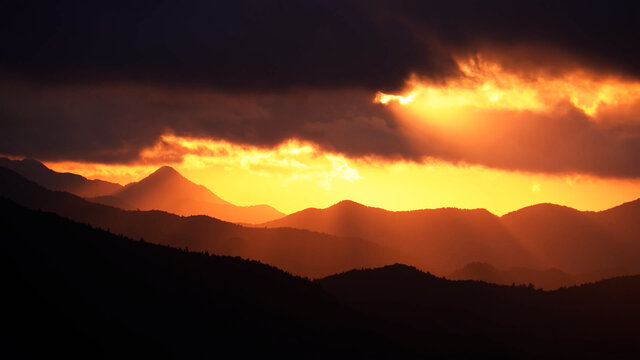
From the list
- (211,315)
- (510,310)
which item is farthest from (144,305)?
(510,310)

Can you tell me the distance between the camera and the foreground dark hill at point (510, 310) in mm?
105562

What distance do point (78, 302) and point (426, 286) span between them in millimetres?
77463

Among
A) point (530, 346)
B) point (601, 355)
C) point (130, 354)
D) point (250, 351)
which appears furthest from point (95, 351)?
point (601, 355)

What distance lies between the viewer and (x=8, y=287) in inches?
2223

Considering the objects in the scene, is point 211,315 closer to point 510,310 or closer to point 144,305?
point 144,305

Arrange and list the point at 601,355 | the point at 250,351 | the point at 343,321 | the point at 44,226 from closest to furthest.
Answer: the point at 250,351 → the point at 44,226 → the point at 343,321 → the point at 601,355

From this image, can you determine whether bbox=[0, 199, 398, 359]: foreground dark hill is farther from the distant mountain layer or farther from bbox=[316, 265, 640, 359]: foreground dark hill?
bbox=[316, 265, 640, 359]: foreground dark hill

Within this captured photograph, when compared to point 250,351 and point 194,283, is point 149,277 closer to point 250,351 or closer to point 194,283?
point 194,283

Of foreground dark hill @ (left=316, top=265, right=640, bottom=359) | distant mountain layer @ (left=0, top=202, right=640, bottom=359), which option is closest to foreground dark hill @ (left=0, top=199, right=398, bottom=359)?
distant mountain layer @ (left=0, top=202, right=640, bottom=359)

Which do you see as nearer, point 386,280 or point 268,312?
point 268,312

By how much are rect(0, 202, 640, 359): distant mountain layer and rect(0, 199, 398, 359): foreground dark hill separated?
14cm

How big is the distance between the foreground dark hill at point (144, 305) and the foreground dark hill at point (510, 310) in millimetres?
18815

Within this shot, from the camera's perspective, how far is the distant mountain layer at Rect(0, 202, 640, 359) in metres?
56.2

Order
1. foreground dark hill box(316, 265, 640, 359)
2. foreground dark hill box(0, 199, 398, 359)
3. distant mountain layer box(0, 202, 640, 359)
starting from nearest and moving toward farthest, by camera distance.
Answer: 1. foreground dark hill box(0, 199, 398, 359)
2. distant mountain layer box(0, 202, 640, 359)
3. foreground dark hill box(316, 265, 640, 359)
